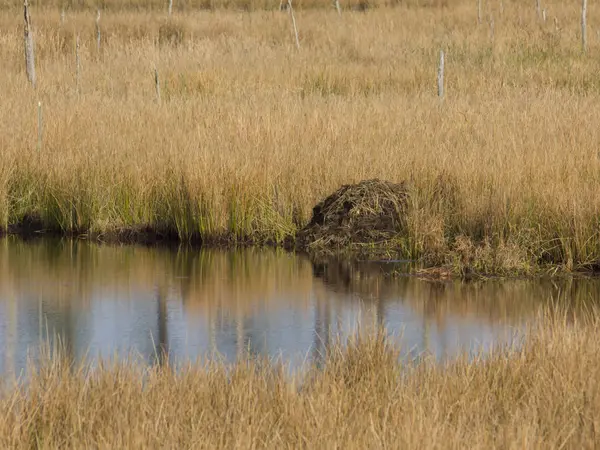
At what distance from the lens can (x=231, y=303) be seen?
9547mm

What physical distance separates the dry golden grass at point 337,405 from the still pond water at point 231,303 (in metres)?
1.33

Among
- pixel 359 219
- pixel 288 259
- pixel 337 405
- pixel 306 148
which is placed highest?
pixel 306 148

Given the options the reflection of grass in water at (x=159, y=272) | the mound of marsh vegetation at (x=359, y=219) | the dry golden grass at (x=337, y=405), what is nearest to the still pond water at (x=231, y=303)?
the reflection of grass in water at (x=159, y=272)

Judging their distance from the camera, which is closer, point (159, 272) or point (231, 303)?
point (231, 303)

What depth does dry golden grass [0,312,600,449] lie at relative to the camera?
4.63 metres

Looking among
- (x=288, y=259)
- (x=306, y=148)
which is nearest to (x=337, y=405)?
(x=288, y=259)

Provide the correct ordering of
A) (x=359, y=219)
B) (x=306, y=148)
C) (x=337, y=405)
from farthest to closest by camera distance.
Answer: (x=306, y=148) → (x=359, y=219) → (x=337, y=405)

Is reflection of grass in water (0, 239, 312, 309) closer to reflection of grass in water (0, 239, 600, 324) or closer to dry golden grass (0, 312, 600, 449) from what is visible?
reflection of grass in water (0, 239, 600, 324)

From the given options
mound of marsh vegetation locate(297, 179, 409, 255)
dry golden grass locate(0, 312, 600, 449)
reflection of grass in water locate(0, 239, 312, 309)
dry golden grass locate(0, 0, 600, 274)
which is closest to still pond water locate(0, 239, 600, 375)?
reflection of grass in water locate(0, 239, 312, 309)

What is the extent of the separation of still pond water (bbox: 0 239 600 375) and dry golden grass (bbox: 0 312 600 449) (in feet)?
4.37

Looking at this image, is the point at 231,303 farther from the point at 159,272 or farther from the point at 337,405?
the point at 337,405

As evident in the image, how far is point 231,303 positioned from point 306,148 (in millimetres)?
3763

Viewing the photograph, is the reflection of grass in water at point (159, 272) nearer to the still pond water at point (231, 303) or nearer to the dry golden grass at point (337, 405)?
the still pond water at point (231, 303)

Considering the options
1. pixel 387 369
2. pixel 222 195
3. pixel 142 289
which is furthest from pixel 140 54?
pixel 387 369
